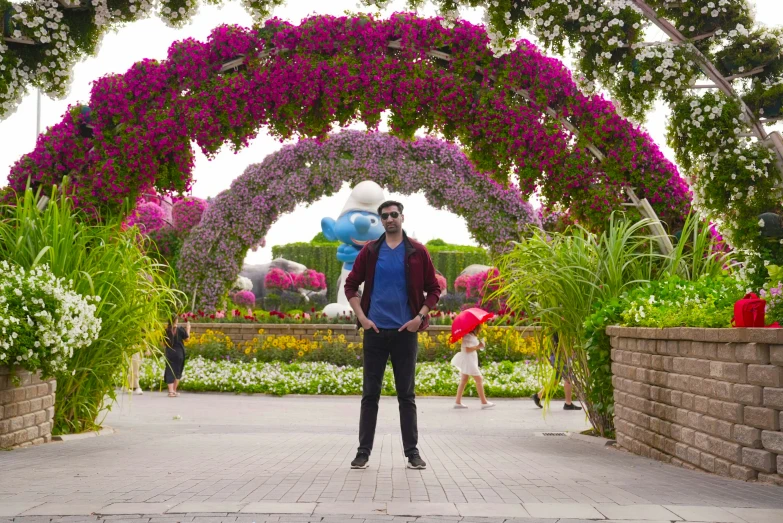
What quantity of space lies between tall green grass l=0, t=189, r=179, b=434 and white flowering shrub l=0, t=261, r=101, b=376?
43 cm

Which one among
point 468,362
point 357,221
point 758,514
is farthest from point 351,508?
point 357,221

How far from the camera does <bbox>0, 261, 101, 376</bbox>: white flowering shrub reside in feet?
23.5

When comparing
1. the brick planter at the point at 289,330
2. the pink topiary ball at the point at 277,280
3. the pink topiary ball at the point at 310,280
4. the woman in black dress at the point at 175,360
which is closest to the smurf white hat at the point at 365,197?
the brick planter at the point at 289,330

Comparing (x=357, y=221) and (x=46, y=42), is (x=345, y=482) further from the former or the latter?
(x=357, y=221)

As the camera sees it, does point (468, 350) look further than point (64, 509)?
Yes

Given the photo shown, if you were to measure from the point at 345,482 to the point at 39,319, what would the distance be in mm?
3232

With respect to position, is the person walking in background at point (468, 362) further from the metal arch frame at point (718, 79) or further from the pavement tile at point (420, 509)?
the pavement tile at point (420, 509)

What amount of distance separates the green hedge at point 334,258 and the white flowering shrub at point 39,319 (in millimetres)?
37577

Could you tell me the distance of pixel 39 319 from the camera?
7.33 meters

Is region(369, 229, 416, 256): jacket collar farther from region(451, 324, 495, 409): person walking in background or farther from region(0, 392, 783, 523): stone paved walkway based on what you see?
region(451, 324, 495, 409): person walking in background

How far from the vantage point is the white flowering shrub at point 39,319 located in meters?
7.17

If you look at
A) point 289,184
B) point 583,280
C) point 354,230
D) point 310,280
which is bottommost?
point 583,280

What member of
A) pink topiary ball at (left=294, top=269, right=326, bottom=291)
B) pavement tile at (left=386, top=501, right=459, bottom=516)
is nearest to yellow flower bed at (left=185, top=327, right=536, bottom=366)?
pavement tile at (left=386, top=501, right=459, bottom=516)

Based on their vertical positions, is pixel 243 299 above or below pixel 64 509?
above
